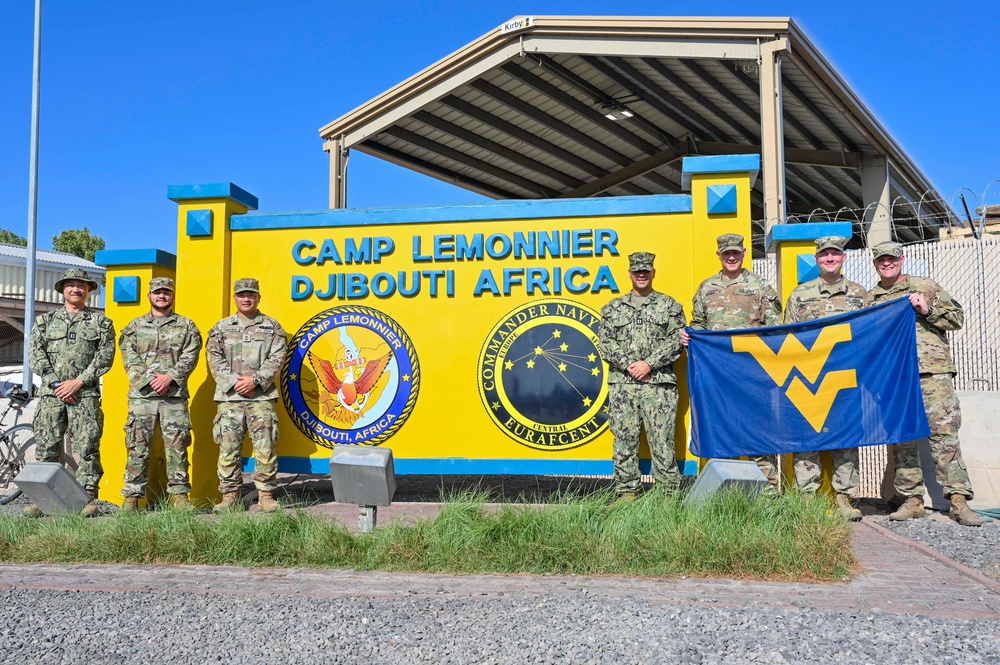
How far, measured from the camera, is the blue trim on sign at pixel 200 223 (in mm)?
7102

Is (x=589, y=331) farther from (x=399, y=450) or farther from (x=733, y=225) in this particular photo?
(x=399, y=450)

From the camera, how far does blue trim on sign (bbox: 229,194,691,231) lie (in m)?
6.54

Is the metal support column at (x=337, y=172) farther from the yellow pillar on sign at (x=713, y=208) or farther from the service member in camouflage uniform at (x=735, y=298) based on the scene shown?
the service member in camouflage uniform at (x=735, y=298)

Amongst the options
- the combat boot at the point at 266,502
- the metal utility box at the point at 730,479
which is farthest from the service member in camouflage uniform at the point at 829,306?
the combat boot at the point at 266,502

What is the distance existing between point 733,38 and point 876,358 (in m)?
5.88

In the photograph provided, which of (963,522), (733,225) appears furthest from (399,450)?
(963,522)

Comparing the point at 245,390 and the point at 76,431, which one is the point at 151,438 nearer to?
the point at 76,431

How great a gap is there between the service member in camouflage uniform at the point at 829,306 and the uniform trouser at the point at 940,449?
17.8 inches

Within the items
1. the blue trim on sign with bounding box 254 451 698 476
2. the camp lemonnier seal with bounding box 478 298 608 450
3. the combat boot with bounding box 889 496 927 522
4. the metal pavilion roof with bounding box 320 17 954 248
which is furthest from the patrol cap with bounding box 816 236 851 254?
the metal pavilion roof with bounding box 320 17 954 248

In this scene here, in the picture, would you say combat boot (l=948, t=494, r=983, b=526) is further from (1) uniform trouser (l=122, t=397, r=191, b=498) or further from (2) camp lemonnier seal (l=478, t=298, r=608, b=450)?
(1) uniform trouser (l=122, t=397, r=191, b=498)

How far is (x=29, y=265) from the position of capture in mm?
13391

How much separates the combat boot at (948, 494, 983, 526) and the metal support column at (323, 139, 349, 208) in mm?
9735

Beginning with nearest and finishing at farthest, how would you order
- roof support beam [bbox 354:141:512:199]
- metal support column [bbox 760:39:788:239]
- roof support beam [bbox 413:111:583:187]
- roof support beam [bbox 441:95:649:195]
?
metal support column [bbox 760:39:788:239], roof support beam [bbox 441:95:649:195], roof support beam [bbox 413:111:583:187], roof support beam [bbox 354:141:512:199]

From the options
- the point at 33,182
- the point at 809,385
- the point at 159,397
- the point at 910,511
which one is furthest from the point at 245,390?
the point at 33,182
